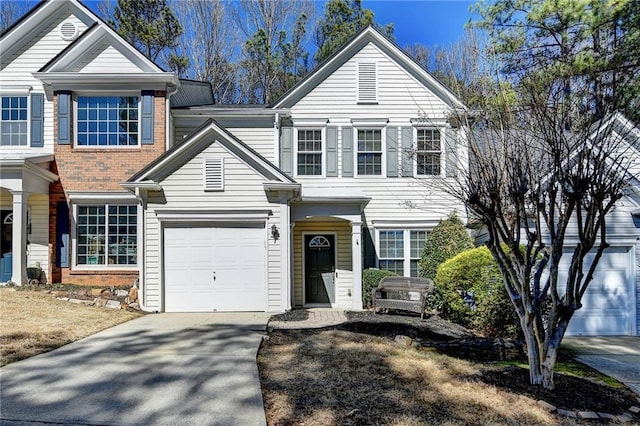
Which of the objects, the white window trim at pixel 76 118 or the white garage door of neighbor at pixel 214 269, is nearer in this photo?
the white garage door of neighbor at pixel 214 269

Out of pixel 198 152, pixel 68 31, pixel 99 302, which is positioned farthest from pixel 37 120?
pixel 99 302

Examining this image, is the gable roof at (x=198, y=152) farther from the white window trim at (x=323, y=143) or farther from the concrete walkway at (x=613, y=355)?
the concrete walkway at (x=613, y=355)

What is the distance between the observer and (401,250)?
13.4 m

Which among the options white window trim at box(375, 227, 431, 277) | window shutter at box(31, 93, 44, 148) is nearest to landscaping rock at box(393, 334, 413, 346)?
white window trim at box(375, 227, 431, 277)

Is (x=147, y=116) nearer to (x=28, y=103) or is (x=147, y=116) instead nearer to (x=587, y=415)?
(x=28, y=103)

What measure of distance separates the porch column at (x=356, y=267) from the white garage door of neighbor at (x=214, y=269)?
8.26 feet

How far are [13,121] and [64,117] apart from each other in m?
1.91

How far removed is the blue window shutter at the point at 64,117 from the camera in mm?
12484

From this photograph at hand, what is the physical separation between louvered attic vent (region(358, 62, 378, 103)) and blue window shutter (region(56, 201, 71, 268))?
9.55 m

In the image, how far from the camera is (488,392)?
16.9 feet

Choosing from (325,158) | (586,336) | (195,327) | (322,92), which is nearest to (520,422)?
(195,327)

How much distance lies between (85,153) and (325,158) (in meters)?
7.17

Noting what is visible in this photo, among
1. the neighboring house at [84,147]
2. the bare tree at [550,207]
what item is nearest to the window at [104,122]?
the neighboring house at [84,147]

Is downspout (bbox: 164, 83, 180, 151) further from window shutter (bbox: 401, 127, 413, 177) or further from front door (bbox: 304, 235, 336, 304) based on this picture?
window shutter (bbox: 401, 127, 413, 177)
